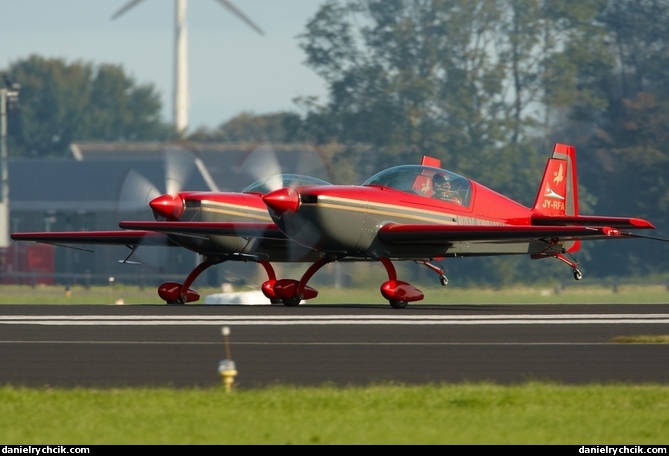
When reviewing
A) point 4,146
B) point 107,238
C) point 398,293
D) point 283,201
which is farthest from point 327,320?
point 4,146

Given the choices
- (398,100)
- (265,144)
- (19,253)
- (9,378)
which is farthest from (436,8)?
(9,378)

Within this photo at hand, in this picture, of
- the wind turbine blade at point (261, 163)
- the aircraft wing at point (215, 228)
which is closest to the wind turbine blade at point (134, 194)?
the wind turbine blade at point (261, 163)

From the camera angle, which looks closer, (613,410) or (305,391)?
(613,410)

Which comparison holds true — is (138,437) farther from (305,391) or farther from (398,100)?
(398,100)

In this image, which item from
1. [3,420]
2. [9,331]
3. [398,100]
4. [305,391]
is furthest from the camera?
[398,100]

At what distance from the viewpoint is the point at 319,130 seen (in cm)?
6781

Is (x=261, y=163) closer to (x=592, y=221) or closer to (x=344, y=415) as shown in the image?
(x=592, y=221)

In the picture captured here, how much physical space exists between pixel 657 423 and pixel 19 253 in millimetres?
48230

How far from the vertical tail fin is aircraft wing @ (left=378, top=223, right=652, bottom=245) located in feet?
12.4

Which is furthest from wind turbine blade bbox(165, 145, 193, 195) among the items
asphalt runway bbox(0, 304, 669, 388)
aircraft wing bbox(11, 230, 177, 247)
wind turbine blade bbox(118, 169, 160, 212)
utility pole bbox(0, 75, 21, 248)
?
utility pole bbox(0, 75, 21, 248)

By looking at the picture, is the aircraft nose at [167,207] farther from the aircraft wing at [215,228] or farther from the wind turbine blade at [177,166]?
the wind turbine blade at [177,166]

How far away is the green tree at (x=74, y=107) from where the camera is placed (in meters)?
93.0

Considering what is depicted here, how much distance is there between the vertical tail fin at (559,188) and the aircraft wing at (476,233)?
3.77 meters

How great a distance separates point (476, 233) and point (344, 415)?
44.4 ft
